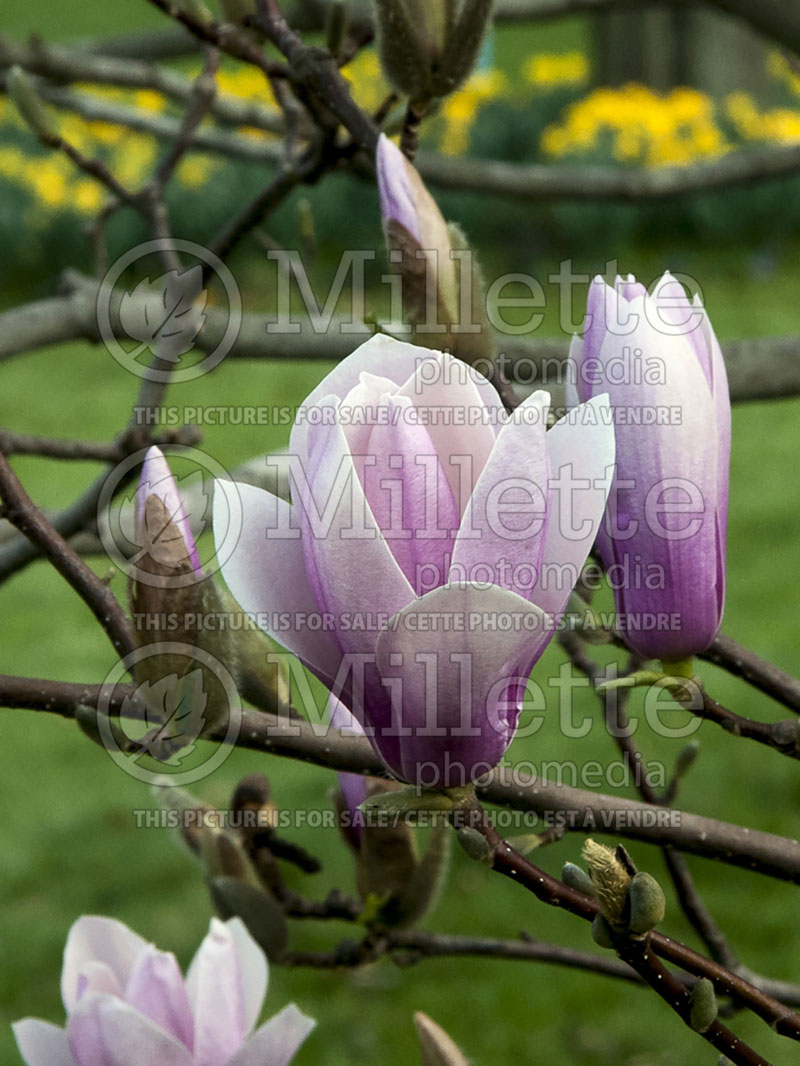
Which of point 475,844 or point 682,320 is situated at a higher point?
Answer: point 682,320

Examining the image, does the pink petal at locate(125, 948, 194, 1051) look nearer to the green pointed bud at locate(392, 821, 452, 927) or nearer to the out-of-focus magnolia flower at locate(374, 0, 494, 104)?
the green pointed bud at locate(392, 821, 452, 927)

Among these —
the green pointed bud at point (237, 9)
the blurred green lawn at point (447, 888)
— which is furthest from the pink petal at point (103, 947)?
the blurred green lawn at point (447, 888)

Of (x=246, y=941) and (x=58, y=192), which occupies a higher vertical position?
(x=58, y=192)

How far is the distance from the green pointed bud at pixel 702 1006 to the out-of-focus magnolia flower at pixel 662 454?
16 centimetres

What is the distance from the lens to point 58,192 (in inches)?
247

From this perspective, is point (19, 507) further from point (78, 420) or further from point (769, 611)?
point (78, 420)

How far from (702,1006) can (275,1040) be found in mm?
216

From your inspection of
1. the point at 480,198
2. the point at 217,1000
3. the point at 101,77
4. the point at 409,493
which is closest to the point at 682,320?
the point at 409,493

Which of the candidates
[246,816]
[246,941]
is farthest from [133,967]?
[246,816]

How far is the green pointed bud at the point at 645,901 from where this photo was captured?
1.57ft

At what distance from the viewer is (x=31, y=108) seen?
1309mm

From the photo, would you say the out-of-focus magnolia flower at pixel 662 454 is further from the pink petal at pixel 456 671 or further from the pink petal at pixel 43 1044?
the pink petal at pixel 43 1044

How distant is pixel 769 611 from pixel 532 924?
1.27 meters

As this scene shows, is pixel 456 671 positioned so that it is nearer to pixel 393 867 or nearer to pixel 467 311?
pixel 467 311
